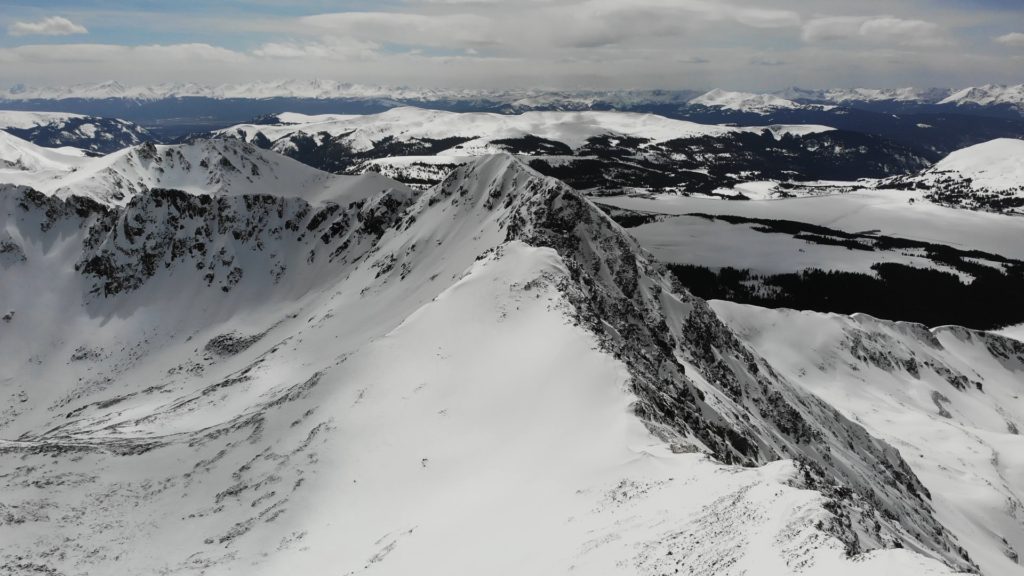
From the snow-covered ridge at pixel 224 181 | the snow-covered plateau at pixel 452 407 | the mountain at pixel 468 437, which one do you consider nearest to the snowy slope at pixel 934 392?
the snow-covered plateau at pixel 452 407

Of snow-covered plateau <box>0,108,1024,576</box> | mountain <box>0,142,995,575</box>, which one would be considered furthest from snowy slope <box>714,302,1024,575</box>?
mountain <box>0,142,995,575</box>

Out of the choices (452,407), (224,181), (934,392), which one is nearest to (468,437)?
(452,407)

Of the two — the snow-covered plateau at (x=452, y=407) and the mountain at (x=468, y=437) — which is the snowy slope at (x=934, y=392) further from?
the mountain at (x=468, y=437)

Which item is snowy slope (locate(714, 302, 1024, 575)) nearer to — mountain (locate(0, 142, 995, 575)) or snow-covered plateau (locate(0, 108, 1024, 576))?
snow-covered plateau (locate(0, 108, 1024, 576))

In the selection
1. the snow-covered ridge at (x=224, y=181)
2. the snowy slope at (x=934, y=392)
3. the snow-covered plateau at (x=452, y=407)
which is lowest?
the snowy slope at (x=934, y=392)

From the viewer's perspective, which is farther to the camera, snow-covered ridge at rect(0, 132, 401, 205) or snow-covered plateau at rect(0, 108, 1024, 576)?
snow-covered ridge at rect(0, 132, 401, 205)

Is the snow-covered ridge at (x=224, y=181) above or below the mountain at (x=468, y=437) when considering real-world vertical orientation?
above

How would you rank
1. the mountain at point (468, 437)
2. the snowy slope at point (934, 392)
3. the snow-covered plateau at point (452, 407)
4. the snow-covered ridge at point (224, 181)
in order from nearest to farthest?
1. the mountain at point (468, 437)
2. the snow-covered plateau at point (452, 407)
3. the snowy slope at point (934, 392)
4. the snow-covered ridge at point (224, 181)
